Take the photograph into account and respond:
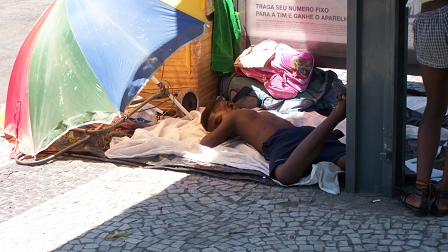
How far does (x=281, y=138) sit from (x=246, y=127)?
1.97 ft

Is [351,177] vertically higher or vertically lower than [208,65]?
lower

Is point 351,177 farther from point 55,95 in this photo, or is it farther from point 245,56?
point 245,56

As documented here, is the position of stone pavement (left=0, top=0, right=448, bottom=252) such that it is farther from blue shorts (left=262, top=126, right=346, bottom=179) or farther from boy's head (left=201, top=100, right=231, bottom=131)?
boy's head (left=201, top=100, right=231, bottom=131)

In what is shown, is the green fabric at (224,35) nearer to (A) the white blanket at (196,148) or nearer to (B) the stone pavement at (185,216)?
(A) the white blanket at (196,148)

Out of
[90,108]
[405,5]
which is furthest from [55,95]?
[405,5]

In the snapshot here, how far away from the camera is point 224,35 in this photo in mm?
7410

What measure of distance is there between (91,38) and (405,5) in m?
2.47

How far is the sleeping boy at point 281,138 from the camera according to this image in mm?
4832

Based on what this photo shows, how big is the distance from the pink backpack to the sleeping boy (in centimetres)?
100

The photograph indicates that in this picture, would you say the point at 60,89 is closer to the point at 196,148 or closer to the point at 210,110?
the point at 196,148

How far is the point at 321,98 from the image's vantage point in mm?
6945

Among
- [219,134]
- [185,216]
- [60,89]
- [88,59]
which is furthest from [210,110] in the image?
[185,216]

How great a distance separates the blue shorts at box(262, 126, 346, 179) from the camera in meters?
5.00

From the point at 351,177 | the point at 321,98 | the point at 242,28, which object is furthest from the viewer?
the point at 242,28
